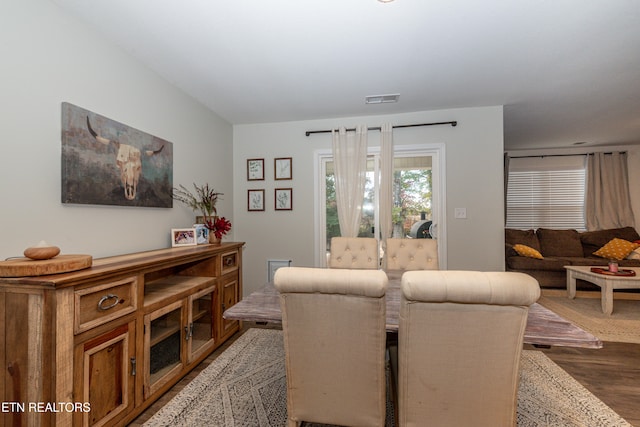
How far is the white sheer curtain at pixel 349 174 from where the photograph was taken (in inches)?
145

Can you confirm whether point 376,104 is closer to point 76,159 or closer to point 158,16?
point 158,16

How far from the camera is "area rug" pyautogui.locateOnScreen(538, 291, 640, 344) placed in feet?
9.34

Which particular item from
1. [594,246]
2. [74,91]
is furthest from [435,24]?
[594,246]

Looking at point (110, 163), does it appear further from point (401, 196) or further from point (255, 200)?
point (401, 196)

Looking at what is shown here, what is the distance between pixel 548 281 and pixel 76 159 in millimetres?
5709

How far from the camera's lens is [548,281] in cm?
437

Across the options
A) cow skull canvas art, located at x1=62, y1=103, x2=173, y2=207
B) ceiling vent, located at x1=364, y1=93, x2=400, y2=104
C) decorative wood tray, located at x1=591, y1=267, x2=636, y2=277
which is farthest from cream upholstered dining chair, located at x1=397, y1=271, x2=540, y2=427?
decorative wood tray, located at x1=591, y1=267, x2=636, y2=277

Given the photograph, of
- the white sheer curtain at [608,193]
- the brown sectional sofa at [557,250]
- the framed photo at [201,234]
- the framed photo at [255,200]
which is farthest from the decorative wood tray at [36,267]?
the white sheer curtain at [608,193]

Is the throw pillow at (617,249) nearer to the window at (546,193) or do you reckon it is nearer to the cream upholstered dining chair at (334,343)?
the window at (546,193)

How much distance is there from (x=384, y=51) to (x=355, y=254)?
170 cm

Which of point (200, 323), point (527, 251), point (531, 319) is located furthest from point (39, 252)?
point (527, 251)

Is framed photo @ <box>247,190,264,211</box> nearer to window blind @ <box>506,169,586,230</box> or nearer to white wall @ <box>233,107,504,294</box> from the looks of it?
white wall @ <box>233,107,504,294</box>

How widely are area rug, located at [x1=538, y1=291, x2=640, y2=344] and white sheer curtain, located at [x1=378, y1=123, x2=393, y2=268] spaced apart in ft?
7.13

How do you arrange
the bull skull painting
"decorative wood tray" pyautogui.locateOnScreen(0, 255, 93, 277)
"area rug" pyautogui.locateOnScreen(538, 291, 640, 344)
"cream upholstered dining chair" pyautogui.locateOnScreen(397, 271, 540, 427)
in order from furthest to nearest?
"area rug" pyautogui.locateOnScreen(538, 291, 640, 344) < the bull skull painting < "decorative wood tray" pyautogui.locateOnScreen(0, 255, 93, 277) < "cream upholstered dining chair" pyautogui.locateOnScreen(397, 271, 540, 427)
